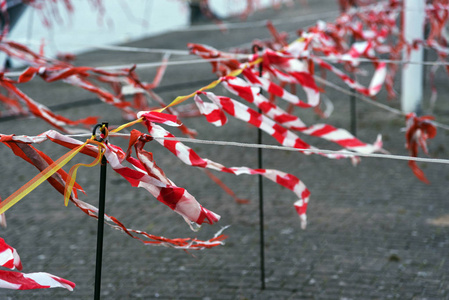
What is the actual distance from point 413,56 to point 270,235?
478cm

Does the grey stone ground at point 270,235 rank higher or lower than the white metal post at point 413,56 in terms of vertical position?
lower

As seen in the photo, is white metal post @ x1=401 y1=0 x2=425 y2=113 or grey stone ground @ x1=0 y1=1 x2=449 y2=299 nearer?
grey stone ground @ x1=0 y1=1 x2=449 y2=299

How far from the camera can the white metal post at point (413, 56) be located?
28.1 ft

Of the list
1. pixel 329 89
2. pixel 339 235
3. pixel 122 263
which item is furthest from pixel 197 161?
pixel 329 89

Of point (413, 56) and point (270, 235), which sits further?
point (413, 56)

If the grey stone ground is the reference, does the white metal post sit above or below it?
above

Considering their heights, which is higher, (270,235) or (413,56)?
(413,56)

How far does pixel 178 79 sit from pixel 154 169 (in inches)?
415

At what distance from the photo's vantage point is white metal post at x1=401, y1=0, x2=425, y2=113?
28.1 ft

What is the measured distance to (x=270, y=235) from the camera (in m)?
5.23

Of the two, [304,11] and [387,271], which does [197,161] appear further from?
[304,11]

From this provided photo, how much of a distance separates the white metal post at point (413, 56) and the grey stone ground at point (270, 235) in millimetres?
1132

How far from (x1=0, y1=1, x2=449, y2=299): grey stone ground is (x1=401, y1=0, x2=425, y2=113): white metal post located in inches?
44.6

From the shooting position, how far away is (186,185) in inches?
265
